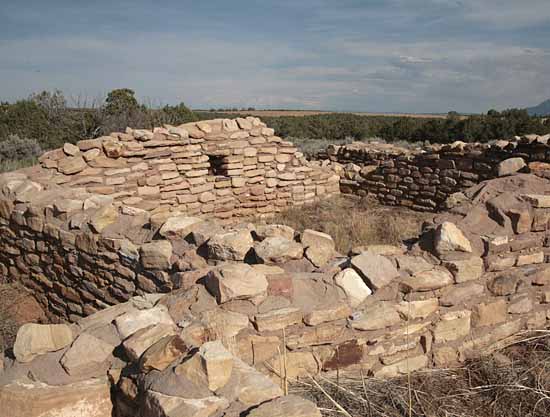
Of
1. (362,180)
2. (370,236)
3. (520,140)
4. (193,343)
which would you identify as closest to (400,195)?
(362,180)

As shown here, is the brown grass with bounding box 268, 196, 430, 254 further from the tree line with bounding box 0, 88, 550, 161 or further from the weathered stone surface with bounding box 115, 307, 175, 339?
the tree line with bounding box 0, 88, 550, 161

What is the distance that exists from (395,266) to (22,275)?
3753 millimetres

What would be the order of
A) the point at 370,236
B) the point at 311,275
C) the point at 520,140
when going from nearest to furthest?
the point at 311,275
the point at 370,236
the point at 520,140

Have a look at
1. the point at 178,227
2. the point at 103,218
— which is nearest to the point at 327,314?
the point at 178,227

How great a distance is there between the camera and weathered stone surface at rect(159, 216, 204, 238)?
346 centimetres

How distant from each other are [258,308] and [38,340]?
1.05m

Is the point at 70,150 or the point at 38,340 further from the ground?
the point at 70,150

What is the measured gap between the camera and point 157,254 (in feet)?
10.9

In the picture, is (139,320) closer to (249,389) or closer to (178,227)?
(249,389)

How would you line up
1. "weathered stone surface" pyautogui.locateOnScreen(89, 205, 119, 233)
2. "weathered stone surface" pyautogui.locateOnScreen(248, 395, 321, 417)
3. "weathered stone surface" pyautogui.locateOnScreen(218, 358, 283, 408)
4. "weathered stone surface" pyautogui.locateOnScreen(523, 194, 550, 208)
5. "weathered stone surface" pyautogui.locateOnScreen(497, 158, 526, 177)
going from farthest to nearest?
"weathered stone surface" pyautogui.locateOnScreen(497, 158, 526, 177)
"weathered stone surface" pyautogui.locateOnScreen(89, 205, 119, 233)
"weathered stone surface" pyautogui.locateOnScreen(523, 194, 550, 208)
"weathered stone surface" pyautogui.locateOnScreen(218, 358, 283, 408)
"weathered stone surface" pyautogui.locateOnScreen(248, 395, 321, 417)

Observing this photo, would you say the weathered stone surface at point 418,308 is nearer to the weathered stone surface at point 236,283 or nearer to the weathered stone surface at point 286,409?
the weathered stone surface at point 236,283

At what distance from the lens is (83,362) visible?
2.06m

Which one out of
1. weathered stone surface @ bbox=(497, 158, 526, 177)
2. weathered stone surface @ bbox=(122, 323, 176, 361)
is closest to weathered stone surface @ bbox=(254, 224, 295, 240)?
weathered stone surface @ bbox=(122, 323, 176, 361)

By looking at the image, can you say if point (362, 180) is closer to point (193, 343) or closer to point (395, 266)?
point (395, 266)
